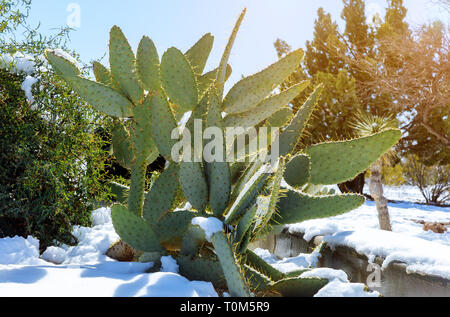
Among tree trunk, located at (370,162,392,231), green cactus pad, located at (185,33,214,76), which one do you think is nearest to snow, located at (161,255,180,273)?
green cactus pad, located at (185,33,214,76)

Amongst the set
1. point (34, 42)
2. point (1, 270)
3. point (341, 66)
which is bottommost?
point (1, 270)

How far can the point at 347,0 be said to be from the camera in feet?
43.6

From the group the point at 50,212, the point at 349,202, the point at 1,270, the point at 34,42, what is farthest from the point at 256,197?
the point at 34,42

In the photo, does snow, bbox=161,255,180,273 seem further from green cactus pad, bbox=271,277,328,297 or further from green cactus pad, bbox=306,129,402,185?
green cactus pad, bbox=306,129,402,185

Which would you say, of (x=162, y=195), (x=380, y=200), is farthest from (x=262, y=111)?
(x=380, y=200)

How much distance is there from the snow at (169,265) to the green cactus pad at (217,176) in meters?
0.31

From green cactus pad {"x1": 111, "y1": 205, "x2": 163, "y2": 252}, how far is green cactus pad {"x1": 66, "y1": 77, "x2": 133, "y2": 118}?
62 centimetres

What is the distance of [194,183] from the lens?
6.06 ft

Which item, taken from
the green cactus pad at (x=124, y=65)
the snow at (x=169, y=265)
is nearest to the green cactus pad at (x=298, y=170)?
the snow at (x=169, y=265)

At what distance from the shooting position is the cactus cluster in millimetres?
1736

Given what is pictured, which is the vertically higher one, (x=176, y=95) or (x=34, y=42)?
(x=34, y=42)

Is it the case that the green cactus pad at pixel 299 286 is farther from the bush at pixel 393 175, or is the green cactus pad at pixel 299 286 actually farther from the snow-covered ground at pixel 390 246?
the bush at pixel 393 175

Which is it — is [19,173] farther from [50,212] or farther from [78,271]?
[78,271]
